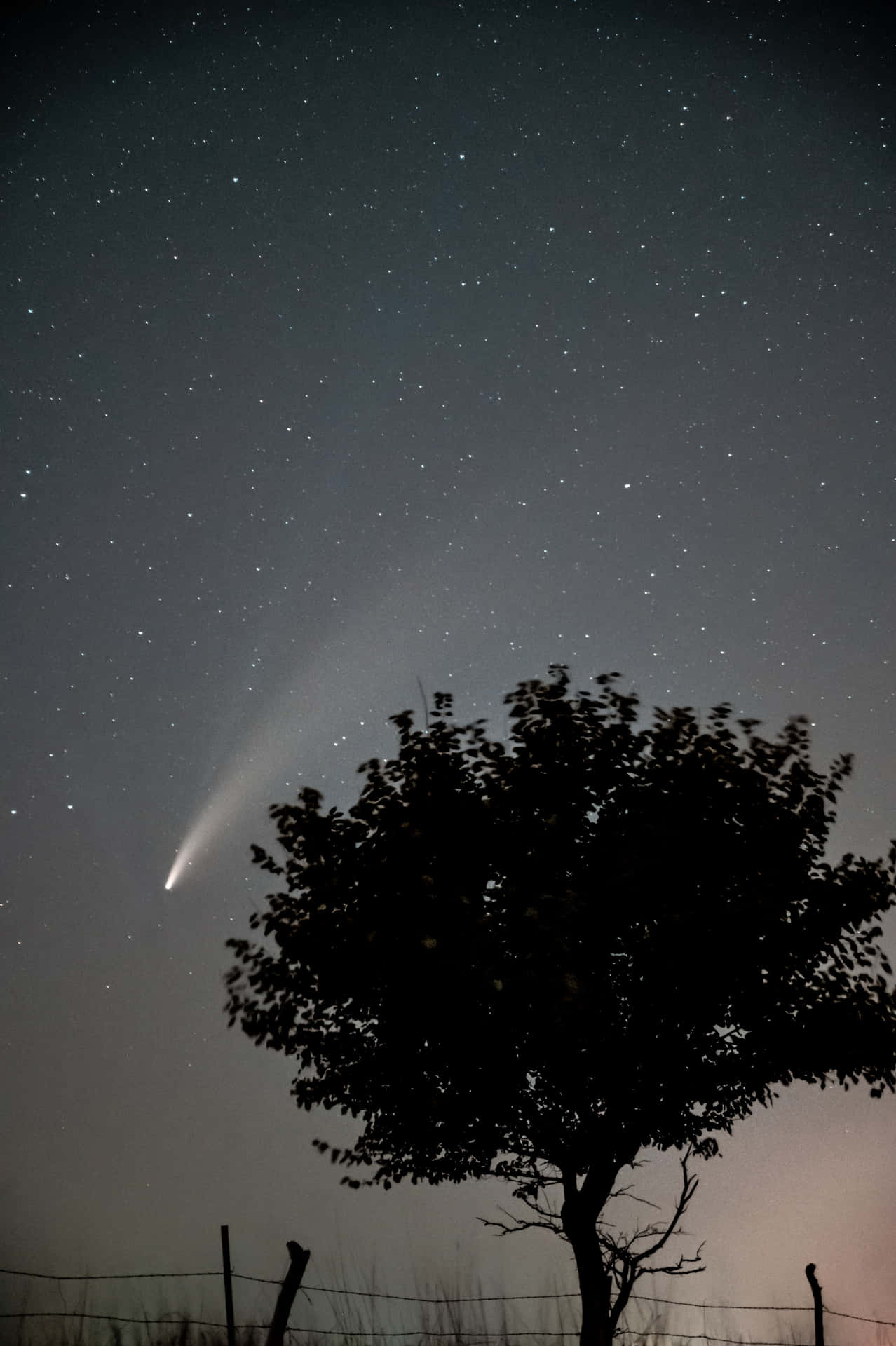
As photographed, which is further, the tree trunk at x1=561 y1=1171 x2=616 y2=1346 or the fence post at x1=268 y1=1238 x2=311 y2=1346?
the tree trunk at x1=561 y1=1171 x2=616 y2=1346

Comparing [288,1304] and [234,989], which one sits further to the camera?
[234,989]

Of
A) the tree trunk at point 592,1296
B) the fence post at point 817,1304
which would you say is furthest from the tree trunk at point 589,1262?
the fence post at point 817,1304

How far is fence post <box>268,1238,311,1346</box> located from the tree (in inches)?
140

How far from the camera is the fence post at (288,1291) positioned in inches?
495

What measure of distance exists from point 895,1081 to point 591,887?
5.83m

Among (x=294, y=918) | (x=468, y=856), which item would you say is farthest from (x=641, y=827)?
(x=294, y=918)

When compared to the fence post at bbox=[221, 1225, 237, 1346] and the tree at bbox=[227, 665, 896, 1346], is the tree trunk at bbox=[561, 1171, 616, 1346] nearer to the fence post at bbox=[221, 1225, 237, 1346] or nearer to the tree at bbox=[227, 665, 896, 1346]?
the tree at bbox=[227, 665, 896, 1346]

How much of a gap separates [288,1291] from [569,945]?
5445 millimetres

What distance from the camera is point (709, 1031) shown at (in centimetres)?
1755

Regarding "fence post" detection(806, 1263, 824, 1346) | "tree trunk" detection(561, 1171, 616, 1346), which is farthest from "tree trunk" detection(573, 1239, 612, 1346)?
"fence post" detection(806, 1263, 824, 1346)

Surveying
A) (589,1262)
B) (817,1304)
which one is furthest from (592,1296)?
(817,1304)

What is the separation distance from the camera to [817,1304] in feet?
57.4

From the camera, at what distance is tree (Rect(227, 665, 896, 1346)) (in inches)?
645

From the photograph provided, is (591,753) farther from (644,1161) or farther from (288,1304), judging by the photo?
(288,1304)
